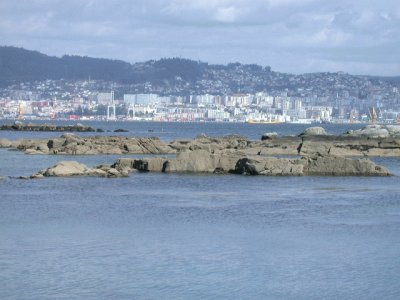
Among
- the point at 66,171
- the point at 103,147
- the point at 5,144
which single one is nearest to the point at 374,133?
the point at 103,147

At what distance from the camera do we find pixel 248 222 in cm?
2739

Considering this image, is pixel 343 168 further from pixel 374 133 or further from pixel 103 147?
pixel 374 133

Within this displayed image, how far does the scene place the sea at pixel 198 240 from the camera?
18453 millimetres

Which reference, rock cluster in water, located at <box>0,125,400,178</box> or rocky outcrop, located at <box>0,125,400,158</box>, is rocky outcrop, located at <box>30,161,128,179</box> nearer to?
rock cluster in water, located at <box>0,125,400,178</box>

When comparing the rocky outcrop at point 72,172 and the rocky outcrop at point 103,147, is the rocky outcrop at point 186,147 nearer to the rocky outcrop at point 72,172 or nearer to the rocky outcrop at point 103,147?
the rocky outcrop at point 103,147

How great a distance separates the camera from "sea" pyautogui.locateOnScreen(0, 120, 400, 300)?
18.5 metres

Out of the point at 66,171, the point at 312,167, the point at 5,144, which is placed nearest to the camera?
the point at 66,171

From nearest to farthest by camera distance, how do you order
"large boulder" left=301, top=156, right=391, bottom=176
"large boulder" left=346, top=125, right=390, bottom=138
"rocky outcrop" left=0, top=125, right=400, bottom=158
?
"large boulder" left=301, top=156, right=391, bottom=176
"rocky outcrop" left=0, top=125, right=400, bottom=158
"large boulder" left=346, top=125, right=390, bottom=138

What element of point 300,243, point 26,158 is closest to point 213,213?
point 300,243

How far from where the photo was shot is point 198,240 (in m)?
23.8

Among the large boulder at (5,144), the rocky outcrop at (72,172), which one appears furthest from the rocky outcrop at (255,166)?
the large boulder at (5,144)

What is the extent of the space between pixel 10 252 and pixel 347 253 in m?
7.91

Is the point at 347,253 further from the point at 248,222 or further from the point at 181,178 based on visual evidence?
the point at 181,178

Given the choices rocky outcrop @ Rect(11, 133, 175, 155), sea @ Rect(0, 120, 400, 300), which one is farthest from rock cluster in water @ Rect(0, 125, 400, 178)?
sea @ Rect(0, 120, 400, 300)
